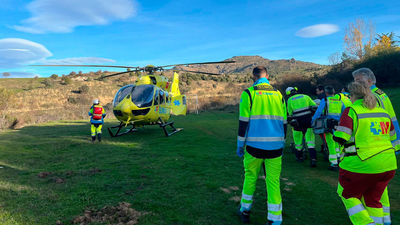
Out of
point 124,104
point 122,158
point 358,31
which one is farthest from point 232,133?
point 358,31

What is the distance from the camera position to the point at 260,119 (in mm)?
3459

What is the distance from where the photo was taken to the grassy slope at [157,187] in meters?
3.74

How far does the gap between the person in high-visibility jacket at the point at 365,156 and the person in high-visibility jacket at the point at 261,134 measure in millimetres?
786

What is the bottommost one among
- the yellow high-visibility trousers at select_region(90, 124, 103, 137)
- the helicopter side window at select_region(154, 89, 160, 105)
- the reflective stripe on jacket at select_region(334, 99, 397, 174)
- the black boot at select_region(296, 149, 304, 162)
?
the black boot at select_region(296, 149, 304, 162)

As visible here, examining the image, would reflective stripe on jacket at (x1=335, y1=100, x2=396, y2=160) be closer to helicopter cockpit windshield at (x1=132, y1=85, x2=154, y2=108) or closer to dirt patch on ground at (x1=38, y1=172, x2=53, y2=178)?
dirt patch on ground at (x1=38, y1=172, x2=53, y2=178)

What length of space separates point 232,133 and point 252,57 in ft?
442

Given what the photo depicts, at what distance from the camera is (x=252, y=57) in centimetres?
14075

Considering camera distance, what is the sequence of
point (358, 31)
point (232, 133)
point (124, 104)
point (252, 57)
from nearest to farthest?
point (124, 104) → point (232, 133) → point (358, 31) → point (252, 57)

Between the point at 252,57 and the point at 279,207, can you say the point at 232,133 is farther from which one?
the point at 252,57

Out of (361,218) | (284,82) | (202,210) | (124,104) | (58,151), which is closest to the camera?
(361,218)

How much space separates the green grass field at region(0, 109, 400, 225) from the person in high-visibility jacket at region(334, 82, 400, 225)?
90 cm

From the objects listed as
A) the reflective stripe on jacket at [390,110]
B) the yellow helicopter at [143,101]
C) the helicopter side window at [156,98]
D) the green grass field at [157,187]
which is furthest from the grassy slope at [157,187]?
the helicopter side window at [156,98]

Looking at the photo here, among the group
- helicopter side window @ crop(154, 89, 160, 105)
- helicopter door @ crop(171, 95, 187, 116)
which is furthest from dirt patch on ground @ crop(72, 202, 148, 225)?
helicopter door @ crop(171, 95, 187, 116)

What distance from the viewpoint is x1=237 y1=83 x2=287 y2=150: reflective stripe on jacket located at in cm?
344
